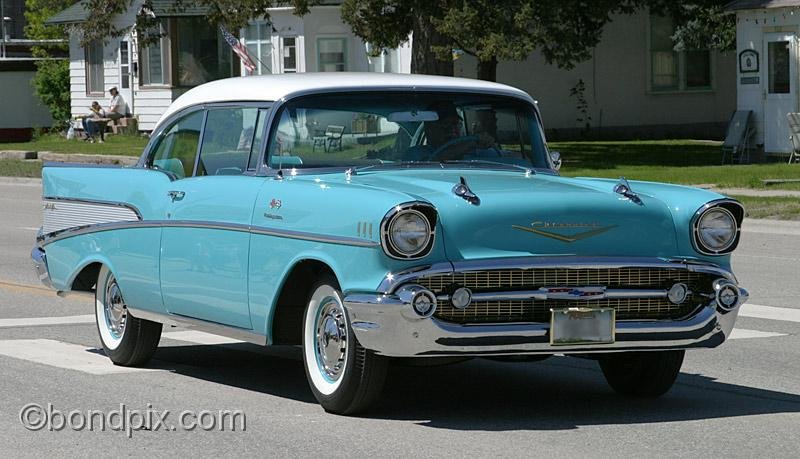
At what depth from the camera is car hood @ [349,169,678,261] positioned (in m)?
6.97

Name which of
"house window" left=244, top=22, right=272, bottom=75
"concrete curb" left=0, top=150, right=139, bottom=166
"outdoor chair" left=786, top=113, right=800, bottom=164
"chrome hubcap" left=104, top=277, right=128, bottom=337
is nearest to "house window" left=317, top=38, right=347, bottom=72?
"house window" left=244, top=22, right=272, bottom=75

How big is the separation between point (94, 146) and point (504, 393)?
3424 centimetres

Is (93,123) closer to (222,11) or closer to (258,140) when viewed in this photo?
(222,11)

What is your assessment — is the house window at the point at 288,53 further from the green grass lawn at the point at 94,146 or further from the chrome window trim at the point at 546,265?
the chrome window trim at the point at 546,265

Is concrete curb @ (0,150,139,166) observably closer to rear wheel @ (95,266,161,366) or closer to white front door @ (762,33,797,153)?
white front door @ (762,33,797,153)

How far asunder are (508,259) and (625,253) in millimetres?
645

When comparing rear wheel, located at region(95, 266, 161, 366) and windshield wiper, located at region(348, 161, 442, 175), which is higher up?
windshield wiper, located at region(348, 161, 442, 175)

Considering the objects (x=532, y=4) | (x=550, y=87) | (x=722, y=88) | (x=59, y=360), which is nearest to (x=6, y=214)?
(x=532, y=4)

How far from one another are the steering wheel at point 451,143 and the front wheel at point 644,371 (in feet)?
4.71

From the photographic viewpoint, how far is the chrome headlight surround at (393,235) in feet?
22.5

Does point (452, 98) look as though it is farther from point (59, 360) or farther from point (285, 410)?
point (59, 360)

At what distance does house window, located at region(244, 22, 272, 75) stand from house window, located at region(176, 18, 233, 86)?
1294mm

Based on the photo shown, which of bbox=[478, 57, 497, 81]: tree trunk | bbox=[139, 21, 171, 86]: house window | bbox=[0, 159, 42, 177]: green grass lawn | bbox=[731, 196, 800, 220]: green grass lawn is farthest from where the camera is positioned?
bbox=[139, 21, 171, 86]: house window

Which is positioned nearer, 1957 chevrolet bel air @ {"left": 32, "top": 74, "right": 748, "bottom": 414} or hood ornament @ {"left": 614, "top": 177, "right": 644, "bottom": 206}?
1957 chevrolet bel air @ {"left": 32, "top": 74, "right": 748, "bottom": 414}
